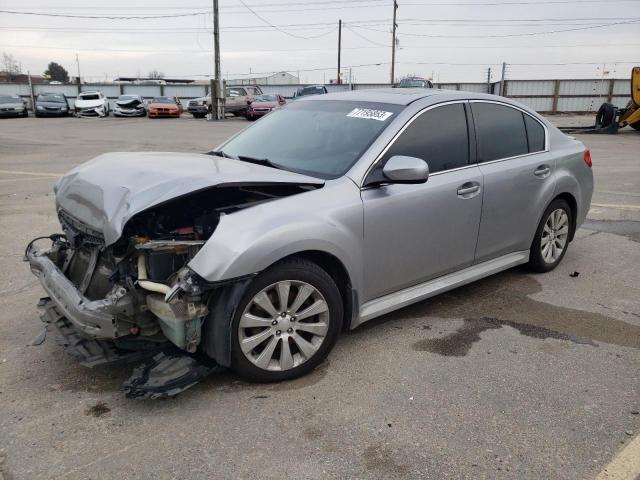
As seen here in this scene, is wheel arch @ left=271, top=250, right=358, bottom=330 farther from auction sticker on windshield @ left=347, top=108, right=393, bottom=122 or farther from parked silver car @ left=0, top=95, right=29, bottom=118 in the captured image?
parked silver car @ left=0, top=95, right=29, bottom=118

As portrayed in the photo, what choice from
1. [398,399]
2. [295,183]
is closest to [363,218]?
[295,183]

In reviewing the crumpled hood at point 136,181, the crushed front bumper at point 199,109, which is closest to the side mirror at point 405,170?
the crumpled hood at point 136,181

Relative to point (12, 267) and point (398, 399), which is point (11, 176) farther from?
point (398, 399)

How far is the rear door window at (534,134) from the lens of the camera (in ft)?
15.7

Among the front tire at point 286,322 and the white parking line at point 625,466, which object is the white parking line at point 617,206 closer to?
the white parking line at point 625,466

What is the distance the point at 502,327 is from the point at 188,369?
2294 mm

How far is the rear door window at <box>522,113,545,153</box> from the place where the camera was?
4.79 meters

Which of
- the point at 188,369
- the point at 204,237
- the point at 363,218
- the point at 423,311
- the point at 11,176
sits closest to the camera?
the point at 188,369

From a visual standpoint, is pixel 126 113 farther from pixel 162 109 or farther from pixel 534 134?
pixel 534 134

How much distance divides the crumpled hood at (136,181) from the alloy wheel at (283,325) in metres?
0.64

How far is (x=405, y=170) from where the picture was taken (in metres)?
3.38

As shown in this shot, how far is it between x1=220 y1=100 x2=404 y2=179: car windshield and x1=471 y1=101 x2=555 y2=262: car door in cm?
93

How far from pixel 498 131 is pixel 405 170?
4.98 feet

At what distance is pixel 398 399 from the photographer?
10.2ft
